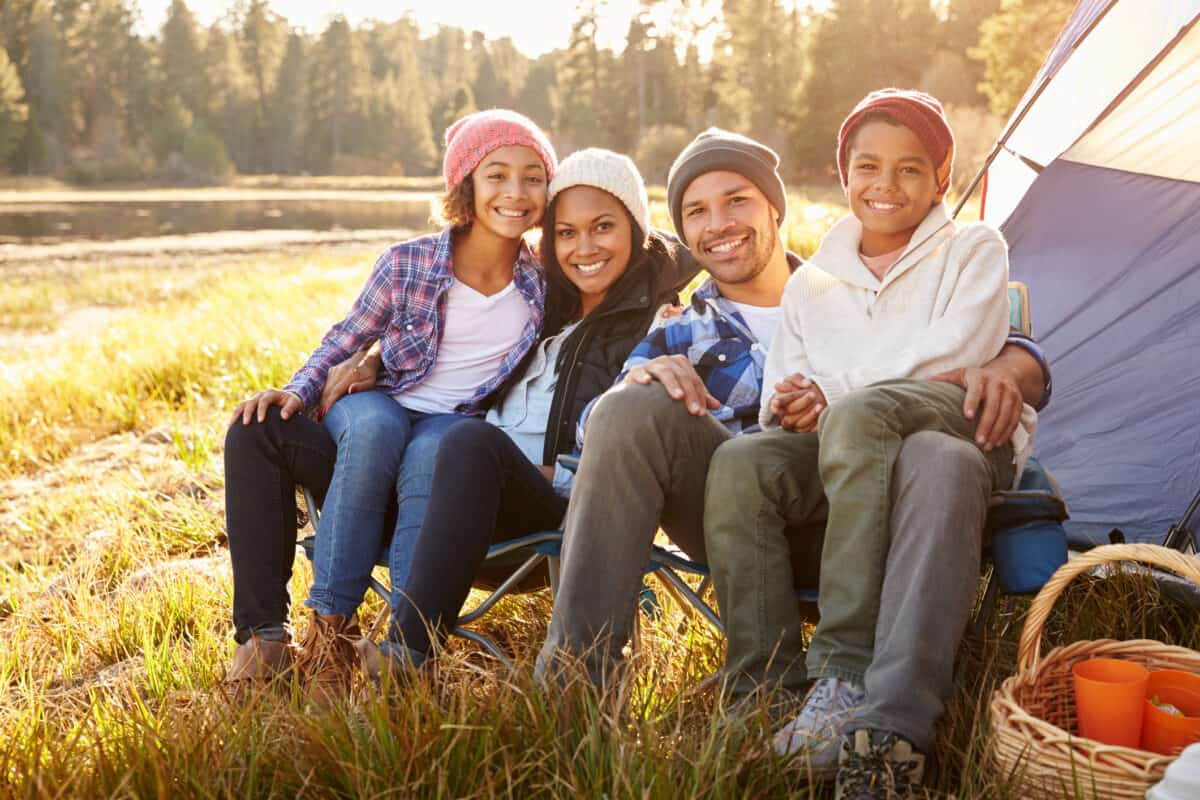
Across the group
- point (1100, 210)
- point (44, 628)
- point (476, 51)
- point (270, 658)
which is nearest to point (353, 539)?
point (270, 658)

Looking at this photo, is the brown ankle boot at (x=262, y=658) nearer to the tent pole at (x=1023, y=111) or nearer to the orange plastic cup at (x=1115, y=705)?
the orange plastic cup at (x=1115, y=705)

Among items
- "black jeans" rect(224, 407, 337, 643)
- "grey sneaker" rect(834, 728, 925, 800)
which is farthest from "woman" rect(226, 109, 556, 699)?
"grey sneaker" rect(834, 728, 925, 800)

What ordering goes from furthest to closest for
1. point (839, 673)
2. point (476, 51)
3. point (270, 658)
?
point (476, 51), point (270, 658), point (839, 673)

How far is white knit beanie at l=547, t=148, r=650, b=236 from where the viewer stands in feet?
8.99

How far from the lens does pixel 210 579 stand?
11.0 ft

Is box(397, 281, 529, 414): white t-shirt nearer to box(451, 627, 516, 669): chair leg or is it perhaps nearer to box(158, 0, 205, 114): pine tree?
box(451, 627, 516, 669): chair leg

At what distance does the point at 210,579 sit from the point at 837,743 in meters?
2.28

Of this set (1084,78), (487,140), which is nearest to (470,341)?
(487,140)

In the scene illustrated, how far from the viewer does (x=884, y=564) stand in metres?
1.85

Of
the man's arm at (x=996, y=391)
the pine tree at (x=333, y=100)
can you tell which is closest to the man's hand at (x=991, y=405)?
the man's arm at (x=996, y=391)

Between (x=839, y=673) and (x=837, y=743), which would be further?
(x=839, y=673)

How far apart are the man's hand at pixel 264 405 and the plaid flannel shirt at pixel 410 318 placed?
0.27 m

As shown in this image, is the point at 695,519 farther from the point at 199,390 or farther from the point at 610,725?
the point at 199,390

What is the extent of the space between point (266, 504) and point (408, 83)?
210 feet
